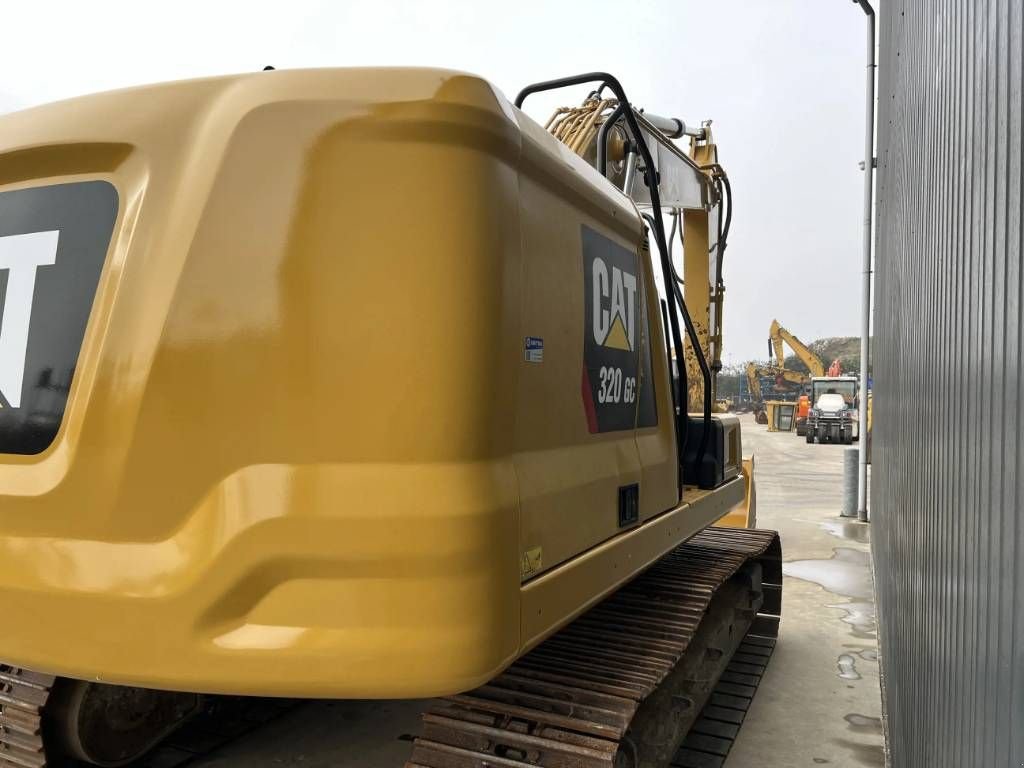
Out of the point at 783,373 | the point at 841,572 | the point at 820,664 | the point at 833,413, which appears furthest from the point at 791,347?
the point at 820,664

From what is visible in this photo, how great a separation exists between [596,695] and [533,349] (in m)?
1.13

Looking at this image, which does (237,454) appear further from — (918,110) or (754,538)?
(754,538)

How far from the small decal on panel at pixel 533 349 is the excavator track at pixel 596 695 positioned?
1.08 metres

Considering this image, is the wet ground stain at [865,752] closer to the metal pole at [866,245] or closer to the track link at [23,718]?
the track link at [23,718]

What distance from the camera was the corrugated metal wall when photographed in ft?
4.14

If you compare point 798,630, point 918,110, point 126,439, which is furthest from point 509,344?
point 798,630

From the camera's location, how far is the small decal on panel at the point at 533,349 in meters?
2.34

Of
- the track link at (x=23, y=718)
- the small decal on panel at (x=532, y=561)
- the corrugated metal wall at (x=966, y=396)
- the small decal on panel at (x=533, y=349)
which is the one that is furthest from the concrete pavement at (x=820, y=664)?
the track link at (x=23, y=718)

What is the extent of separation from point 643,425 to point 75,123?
216 cm

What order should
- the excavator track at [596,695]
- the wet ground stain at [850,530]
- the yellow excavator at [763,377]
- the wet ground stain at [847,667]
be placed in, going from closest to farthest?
the excavator track at [596,695], the wet ground stain at [847,667], the wet ground stain at [850,530], the yellow excavator at [763,377]

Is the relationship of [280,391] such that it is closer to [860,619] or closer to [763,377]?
[860,619]

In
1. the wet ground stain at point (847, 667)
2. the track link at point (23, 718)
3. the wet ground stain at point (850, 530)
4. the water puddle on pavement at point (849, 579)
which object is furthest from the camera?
the wet ground stain at point (850, 530)

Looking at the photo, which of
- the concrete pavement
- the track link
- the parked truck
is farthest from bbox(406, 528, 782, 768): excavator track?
the parked truck

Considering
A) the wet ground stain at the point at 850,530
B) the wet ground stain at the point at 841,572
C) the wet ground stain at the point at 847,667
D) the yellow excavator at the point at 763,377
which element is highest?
the yellow excavator at the point at 763,377
